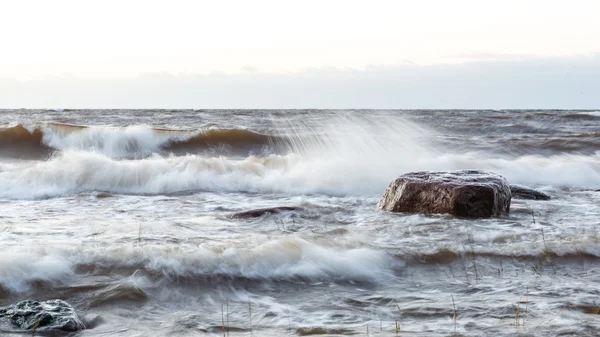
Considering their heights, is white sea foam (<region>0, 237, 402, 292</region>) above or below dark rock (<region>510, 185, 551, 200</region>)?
above

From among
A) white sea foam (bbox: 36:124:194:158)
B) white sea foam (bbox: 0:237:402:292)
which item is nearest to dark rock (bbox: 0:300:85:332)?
white sea foam (bbox: 0:237:402:292)

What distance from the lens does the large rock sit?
6.80 m

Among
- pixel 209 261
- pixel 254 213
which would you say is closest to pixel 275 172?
pixel 254 213

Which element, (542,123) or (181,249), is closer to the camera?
(181,249)

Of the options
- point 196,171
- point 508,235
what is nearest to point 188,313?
point 508,235

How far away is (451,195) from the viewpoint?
6906mm

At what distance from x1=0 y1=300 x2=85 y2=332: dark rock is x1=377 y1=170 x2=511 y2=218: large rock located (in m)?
4.42

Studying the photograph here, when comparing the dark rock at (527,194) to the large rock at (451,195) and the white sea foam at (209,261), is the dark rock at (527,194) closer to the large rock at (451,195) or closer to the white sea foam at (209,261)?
the large rock at (451,195)

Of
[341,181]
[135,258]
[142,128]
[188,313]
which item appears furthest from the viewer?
[142,128]

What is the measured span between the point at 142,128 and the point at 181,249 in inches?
547

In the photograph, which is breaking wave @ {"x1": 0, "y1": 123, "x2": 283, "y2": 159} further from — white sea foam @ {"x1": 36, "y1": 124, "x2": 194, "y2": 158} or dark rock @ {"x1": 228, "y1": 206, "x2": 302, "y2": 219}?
dark rock @ {"x1": 228, "y1": 206, "x2": 302, "y2": 219}

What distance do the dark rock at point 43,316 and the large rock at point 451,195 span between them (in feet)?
14.5

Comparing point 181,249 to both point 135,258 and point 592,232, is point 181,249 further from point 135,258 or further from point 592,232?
point 592,232

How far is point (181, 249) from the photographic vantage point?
16.2 feet
